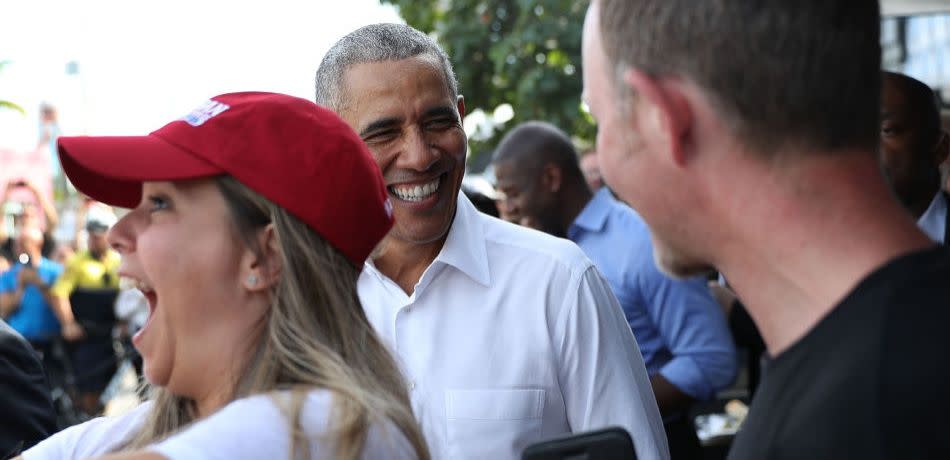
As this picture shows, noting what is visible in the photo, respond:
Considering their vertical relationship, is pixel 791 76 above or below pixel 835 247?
above

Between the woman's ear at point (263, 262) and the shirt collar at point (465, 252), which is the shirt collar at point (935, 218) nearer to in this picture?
the shirt collar at point (465, 252)

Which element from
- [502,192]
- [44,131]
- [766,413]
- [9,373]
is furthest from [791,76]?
[44,131]

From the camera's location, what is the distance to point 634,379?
2.75 meters

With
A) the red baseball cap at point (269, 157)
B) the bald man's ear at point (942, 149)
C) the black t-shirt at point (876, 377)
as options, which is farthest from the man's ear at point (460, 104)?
the bald man's ear at point (942, 149)

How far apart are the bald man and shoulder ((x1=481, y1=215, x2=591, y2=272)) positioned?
1.99 metres

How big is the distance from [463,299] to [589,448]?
149cm

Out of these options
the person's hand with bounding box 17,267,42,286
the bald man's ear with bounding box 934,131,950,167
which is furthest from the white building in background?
the person's hand with bounding box 17,267,42,286

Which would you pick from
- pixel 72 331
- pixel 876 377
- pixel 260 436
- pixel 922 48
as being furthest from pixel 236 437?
pixel 72 331

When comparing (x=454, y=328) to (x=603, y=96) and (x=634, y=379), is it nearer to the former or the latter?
(x=634, y=379)

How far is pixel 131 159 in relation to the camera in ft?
6.33

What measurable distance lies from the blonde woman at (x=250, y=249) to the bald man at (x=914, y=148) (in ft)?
9.68

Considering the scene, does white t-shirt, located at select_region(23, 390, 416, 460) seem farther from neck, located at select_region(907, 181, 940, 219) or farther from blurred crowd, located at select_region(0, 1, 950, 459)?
neck, located at select_region(907, 181, 940, 219)

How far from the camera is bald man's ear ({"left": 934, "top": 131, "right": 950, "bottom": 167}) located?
4.56 metres

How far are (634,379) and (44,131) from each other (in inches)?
950
